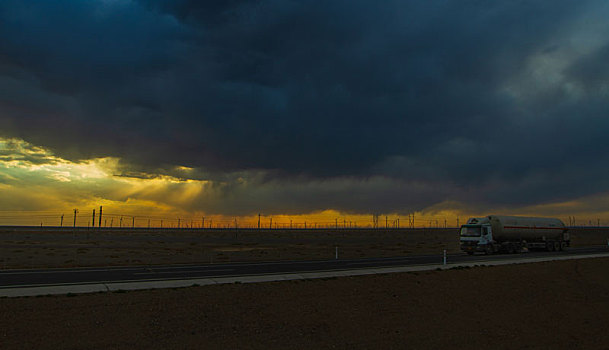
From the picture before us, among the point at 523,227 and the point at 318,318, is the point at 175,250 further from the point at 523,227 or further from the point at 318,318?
the point at 318,318

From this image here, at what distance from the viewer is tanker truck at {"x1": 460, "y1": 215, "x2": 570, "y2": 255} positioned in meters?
44.9

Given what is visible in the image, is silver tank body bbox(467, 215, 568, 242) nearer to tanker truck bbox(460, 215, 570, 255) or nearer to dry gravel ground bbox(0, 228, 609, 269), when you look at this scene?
tanker truck bbox(460, 215, 570, 255)

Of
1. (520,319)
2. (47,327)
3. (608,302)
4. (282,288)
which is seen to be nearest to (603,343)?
(520,319)

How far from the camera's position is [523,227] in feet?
162

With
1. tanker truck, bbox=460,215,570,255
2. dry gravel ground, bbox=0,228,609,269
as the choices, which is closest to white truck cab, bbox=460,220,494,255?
tanker truck, bbox=460,215,570,255

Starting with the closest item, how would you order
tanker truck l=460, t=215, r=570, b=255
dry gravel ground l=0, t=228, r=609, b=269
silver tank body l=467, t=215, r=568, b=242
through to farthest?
1. dry gravel ground l=0, t=228, r=609, b=269
2. tanker truck l=460, t=215, r=570, b=255
3. silver tank body l=467, t=215, r=568, b=242

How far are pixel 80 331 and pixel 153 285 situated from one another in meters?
8.08

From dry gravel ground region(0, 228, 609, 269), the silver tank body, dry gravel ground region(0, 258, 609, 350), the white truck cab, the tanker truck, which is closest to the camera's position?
dry gravel ground region(0, 258, 609, 350)

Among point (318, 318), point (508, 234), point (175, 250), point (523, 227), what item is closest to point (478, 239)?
point (508, 234)

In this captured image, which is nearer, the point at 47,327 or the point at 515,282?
the point at 47,327

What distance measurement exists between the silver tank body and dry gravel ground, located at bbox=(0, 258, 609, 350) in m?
25.2

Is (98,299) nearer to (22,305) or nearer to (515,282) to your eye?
(22,305)

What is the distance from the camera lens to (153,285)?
791 inches

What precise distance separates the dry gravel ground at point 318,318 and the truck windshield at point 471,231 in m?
23.8
